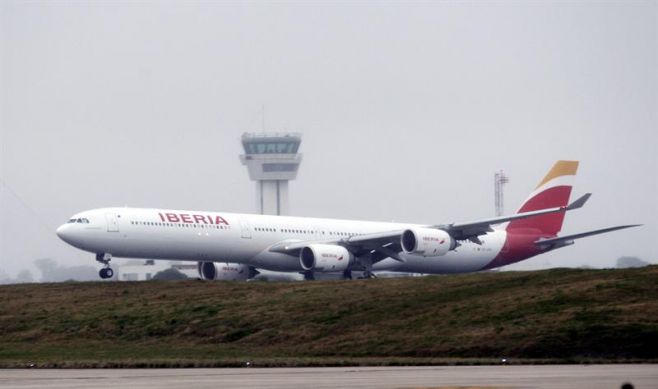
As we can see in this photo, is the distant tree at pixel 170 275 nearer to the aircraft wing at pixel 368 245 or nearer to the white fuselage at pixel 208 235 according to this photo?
the white fuselage at pixel 208 235

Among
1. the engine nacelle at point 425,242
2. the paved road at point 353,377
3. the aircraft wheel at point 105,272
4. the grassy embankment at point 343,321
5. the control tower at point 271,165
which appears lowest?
the paved road at point 353,377

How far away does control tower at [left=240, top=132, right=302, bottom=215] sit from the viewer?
16575 cm

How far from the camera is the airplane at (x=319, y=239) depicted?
211ft

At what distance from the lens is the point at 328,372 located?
3180 centimetres

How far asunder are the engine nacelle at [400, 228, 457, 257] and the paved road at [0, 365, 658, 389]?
33.4 m

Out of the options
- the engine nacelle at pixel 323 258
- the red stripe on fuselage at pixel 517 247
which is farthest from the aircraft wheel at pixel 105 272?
the red stripe on fuselage at pixel 517 247

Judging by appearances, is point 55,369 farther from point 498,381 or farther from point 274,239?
point 274,239

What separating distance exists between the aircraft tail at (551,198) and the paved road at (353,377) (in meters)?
46.9

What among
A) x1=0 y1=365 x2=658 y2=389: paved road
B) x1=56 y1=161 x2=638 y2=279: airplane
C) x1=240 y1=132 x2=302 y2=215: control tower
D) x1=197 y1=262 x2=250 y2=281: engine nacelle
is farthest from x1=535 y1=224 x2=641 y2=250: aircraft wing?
x1=240 y1=132 x2=302 y2=215: control tower

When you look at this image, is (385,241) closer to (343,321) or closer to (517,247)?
(517,247)

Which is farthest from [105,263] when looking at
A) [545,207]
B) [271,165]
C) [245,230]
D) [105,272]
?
[271,165]

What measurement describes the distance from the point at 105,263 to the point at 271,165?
100 meters

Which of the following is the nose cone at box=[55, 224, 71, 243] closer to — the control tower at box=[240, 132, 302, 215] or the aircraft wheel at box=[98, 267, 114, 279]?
the aircraft wheel at box=[98, 267, 114, 279]

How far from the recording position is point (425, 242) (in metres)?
67.6
